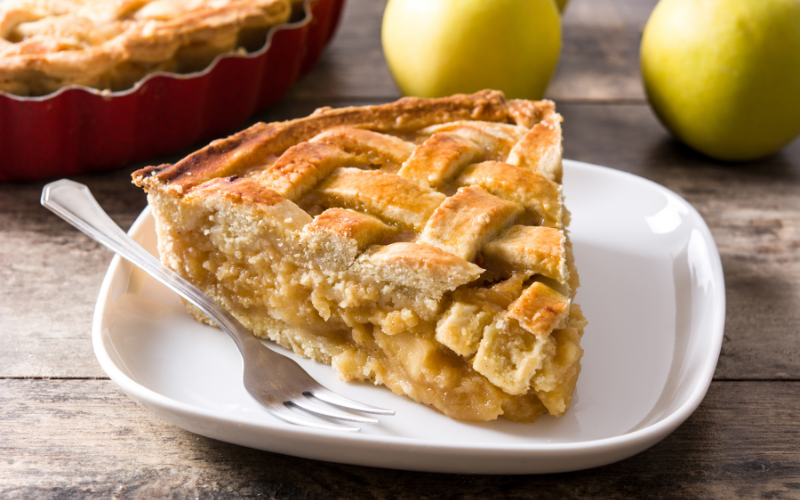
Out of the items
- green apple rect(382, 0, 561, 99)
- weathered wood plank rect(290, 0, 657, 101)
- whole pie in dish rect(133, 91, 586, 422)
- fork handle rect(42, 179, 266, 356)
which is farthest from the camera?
weathered wood plank rect(290, 0, 657, 101)

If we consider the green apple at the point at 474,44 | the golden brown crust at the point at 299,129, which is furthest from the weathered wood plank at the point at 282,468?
the green apple at the point at 474,44

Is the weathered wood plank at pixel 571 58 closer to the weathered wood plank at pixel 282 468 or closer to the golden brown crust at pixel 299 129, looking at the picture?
the golden brown crust at pixel 299 129

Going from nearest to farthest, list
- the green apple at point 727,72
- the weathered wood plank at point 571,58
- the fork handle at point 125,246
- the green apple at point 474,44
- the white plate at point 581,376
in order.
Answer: the white plate at point 581,376 < the fork handle at point 125,246 < the green apple at point 727,72 < the green apple at point 474,44 < the weathered wood plank at point 571,58

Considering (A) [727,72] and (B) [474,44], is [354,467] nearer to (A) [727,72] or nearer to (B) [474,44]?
(B) [474,44]

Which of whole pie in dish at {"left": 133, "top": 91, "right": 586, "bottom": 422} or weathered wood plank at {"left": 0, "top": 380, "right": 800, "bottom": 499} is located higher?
whole pie in dish at {"left": 133, "top": 91, "right": 586, "bottom": 422}

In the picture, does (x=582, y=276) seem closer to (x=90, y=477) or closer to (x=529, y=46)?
(x=529, y=46)

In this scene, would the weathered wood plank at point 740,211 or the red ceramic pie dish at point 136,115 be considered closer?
the weathered wood plank at point 740,211

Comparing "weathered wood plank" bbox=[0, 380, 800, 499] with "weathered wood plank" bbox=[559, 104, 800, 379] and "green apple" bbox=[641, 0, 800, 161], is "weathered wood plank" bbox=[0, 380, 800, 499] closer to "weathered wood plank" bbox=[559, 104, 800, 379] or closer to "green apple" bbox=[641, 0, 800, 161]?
"weathered wood plank" bbox=[559, 104, 800, 379]

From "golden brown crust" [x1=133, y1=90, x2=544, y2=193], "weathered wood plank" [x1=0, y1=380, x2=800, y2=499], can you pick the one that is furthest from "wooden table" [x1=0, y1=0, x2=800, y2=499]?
"golden brown crust" [x1=133, y1=90, x2=544, y2=193]
